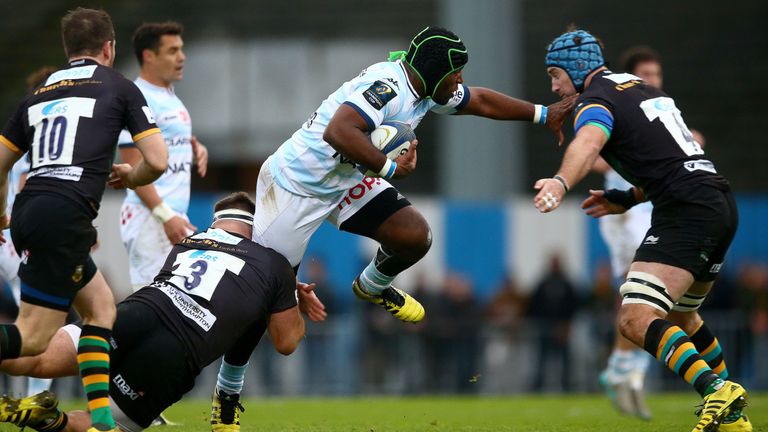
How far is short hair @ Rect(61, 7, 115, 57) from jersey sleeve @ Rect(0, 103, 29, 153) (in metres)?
0.46

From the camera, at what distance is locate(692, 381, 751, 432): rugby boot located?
21.5 feet

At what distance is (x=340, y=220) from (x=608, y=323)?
30.4ft

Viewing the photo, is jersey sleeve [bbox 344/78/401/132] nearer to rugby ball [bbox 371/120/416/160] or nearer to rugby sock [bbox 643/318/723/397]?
rugby ball [bbox 371/120/416/160]

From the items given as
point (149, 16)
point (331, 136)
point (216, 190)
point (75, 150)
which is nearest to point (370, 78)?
point (331, 136)

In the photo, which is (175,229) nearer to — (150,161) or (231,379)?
(231,379)

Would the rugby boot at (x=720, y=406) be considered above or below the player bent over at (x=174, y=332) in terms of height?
below

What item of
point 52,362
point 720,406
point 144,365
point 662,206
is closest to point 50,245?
point 144,365

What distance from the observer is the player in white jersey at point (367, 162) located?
23.9 feet

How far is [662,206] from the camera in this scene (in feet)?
23.8

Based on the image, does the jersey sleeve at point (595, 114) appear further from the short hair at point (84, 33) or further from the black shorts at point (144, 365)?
the short hair at point (84, 33)

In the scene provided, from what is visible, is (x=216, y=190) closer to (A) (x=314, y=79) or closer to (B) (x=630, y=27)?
(A) (x=314, y=79)

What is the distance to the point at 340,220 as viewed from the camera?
26.1 ft

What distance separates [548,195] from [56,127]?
2732 mm

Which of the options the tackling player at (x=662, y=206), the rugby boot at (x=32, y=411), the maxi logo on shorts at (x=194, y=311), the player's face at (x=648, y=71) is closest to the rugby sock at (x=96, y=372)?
the rugby boot at (x=32, y=411)
